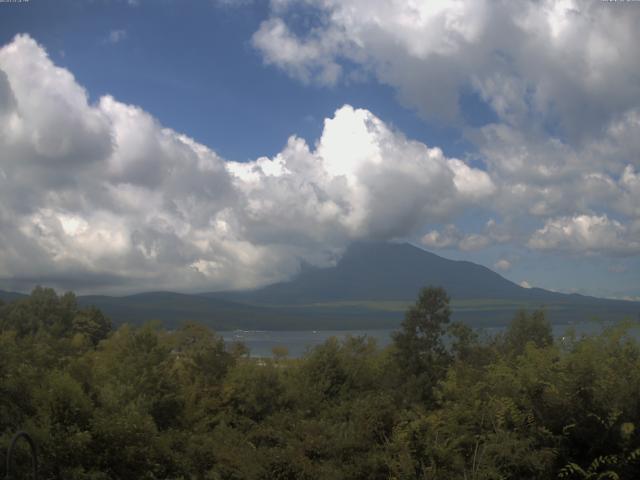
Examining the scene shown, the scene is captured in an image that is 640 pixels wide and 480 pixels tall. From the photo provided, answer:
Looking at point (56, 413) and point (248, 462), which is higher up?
point (56, 413)

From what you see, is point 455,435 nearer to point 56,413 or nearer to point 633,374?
point 633,374

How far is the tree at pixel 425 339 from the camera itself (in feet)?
116

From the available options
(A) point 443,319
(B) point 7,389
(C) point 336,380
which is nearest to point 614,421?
(B) point 7,389

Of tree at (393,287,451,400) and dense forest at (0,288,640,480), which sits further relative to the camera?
tree at (393,287,451,400)

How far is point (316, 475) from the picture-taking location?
42.2 feet

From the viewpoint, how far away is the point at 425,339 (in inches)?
1459

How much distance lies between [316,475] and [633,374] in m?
6.86

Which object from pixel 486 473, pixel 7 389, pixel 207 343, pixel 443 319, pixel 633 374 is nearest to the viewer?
pixel 486 473

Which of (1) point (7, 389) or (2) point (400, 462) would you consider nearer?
(2) point (400, 462)

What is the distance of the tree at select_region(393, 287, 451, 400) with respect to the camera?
116 feet

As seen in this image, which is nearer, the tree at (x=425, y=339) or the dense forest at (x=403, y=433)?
the dense forest at (x=403, y=433)

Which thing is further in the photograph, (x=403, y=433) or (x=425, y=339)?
(x=425, y=339)

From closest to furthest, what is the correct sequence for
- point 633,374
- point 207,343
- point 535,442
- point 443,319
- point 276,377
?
1. point 535,442
2. point 633,374
3. point 276,377
4. point 207,343
5. point 443,319

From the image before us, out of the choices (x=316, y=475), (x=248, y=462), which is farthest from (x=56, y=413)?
(x=316, y=475)
